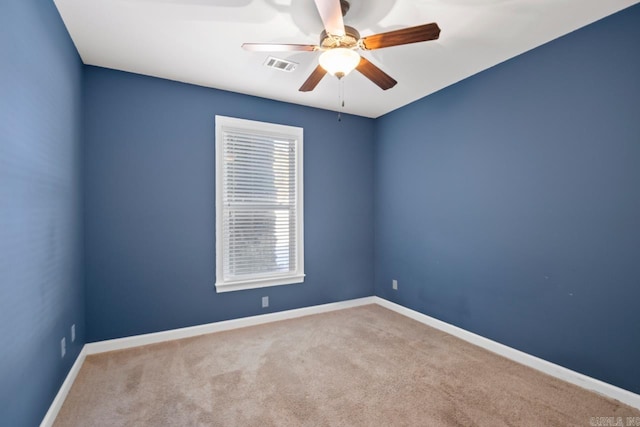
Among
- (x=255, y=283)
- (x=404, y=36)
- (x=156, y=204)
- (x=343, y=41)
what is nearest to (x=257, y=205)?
(x=255, y=283)

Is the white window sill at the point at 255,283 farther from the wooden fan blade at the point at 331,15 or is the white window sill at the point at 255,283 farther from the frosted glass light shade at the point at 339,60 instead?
the wooden fan blade at the point at 331,15

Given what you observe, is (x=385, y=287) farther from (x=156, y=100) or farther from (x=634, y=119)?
(x=156, y=100)

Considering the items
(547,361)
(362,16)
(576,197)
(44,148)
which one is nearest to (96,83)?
(44,148)

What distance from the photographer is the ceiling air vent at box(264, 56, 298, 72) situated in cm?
271

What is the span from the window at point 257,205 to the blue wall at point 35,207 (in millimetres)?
1329

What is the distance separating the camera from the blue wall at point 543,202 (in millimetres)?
2074

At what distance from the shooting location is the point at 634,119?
6.63ft

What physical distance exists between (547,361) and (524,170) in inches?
63.7

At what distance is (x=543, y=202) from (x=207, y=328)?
348 cm

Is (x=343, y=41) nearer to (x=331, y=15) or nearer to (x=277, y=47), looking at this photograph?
(x=331, y=15)

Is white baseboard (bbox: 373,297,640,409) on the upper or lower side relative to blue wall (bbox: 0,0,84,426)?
lower

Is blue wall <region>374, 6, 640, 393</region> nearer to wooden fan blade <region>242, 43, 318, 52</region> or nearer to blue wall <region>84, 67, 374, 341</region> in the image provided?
blue wall <region>84, 67, 374, 341</region>

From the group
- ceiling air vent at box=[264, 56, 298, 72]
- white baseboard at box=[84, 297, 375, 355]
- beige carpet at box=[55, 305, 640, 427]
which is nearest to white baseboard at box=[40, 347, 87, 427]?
beige carpet at box=[55, 305, 640, 427]

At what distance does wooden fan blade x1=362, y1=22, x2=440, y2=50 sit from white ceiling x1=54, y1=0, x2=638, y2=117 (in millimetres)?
347
